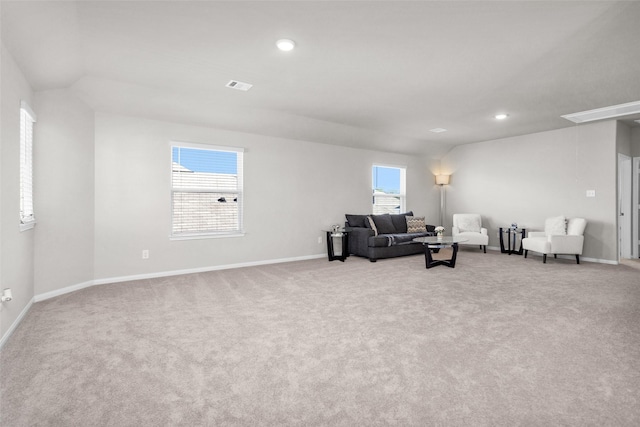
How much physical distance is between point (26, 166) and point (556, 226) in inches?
321

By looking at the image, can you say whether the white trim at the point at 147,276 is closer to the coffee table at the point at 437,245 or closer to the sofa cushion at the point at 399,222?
the sofa cushion at the point at 399,222

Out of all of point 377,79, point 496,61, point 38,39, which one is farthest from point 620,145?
point 38,39

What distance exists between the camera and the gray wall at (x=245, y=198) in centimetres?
453

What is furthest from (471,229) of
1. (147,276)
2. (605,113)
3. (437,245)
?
(147,276)

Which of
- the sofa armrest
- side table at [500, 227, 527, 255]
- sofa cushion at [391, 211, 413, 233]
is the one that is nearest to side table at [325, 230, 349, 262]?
the sofa armrest

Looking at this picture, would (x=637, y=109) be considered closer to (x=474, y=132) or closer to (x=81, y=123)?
(x=474, y=132)

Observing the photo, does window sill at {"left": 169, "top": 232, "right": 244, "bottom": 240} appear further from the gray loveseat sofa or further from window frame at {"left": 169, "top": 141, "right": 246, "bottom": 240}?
the gray loveseat sofa

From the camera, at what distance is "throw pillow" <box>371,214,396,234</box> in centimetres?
696

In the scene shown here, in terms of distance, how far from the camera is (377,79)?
3.96 metres

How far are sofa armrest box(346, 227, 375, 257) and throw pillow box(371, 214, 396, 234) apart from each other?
556 millimetres

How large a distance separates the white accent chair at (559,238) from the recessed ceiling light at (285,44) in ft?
18.4

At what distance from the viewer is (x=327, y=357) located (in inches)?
91.3

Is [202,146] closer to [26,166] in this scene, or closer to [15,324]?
[26,166]

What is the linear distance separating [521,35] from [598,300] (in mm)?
2974
